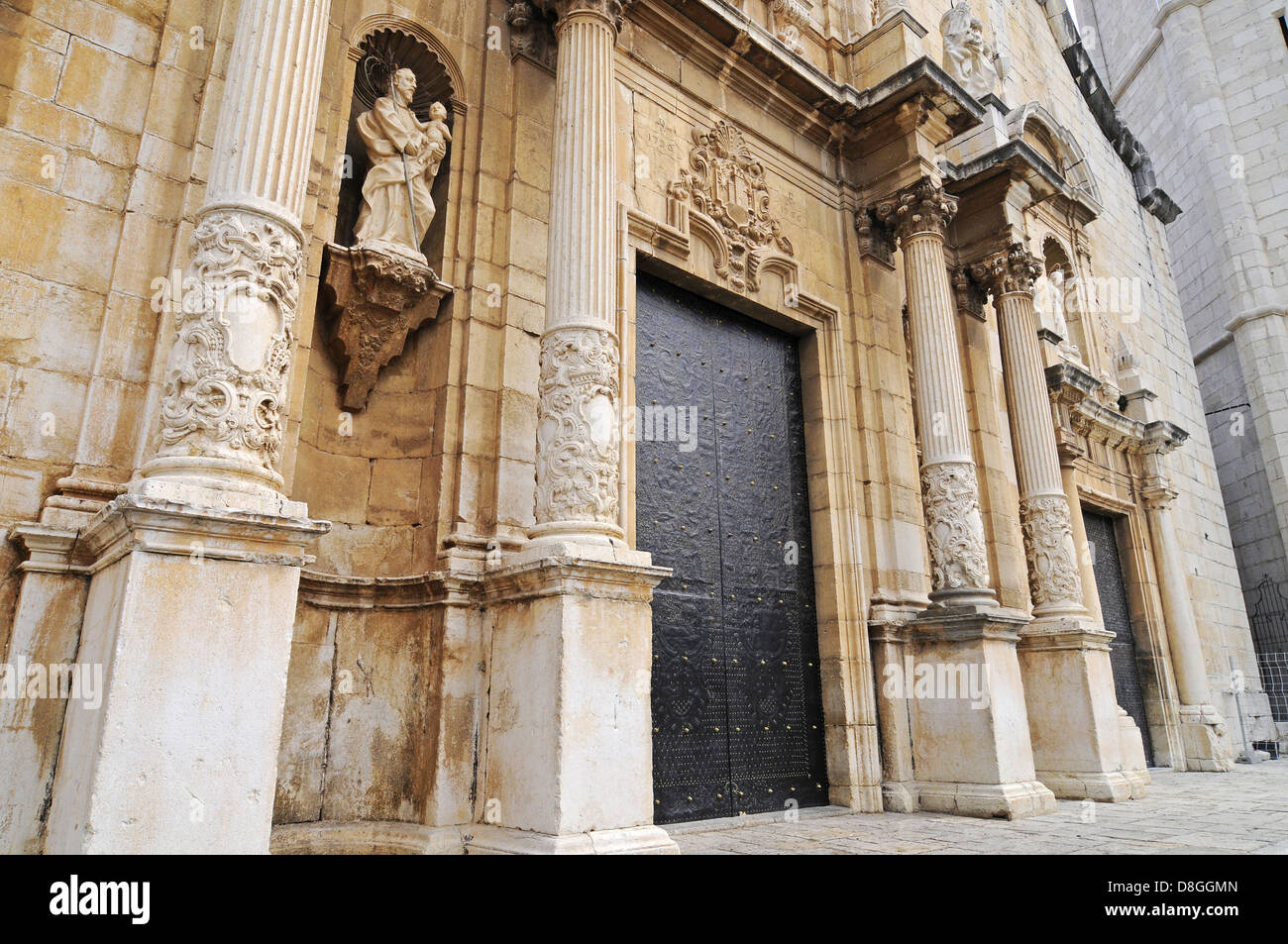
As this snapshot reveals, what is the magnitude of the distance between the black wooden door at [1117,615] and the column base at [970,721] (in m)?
6.48

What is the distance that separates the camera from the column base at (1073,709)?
8.95 m

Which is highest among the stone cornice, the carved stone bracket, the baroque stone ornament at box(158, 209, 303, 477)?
the carved stone bracket

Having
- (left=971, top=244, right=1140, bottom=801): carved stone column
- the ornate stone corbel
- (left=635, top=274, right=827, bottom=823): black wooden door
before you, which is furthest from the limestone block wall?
(left=635, top=274, right=827, bottom=823): black wooden door

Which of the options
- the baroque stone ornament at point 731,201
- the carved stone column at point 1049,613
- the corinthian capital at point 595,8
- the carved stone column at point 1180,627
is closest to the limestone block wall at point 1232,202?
the carved stone column at point 1180,627

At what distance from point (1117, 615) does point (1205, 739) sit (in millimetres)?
2237

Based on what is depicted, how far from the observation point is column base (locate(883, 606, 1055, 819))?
7.62 meters

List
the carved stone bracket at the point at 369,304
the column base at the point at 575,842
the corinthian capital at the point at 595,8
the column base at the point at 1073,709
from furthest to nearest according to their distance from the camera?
the column base at the point at 1073,709, the corinthian capital at the point at 595,8, the carved stone bracket at the point at 369,304, the column base at the point at 575,842

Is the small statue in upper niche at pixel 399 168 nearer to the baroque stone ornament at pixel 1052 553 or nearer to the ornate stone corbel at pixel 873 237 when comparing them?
the ornate stone corbel at pixel 873 237

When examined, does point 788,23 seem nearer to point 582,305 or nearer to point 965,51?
point 965,51

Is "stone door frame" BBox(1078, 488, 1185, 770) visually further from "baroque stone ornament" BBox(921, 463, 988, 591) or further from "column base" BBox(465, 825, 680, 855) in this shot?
"column base" BBox(465, 825, 680, 855)

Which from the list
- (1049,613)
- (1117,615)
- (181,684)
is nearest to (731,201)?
(1049,613)

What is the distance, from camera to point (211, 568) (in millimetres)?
3689

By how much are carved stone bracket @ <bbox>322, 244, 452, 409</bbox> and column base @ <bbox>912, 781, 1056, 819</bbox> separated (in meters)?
6.30
